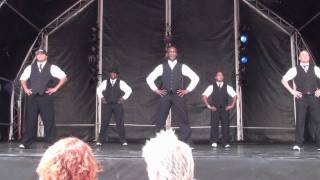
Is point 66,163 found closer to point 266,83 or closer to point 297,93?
point 297,93

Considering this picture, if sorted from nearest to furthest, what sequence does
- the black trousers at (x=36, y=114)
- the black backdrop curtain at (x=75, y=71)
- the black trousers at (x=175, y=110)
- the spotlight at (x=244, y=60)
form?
the black trousers at (x=36, y=114) < the black trousers at (x=175, y=110) < the spotlight at (x=244, y=60) < the black backdrop curtain at (x=75, y=71)

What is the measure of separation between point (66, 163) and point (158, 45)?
7607mm

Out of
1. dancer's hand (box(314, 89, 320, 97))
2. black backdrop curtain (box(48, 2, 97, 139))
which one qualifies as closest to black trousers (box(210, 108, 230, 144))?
dancer's hand (box(314, 89, 320, 97))

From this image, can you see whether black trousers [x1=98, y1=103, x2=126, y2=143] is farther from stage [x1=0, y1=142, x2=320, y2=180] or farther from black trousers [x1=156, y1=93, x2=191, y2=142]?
stage [x1=0, y1=142, x2=320, y2=180]

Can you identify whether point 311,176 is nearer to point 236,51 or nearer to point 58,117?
point 236,51

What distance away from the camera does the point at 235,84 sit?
9.20 meters

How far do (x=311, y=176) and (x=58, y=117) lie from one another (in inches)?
227

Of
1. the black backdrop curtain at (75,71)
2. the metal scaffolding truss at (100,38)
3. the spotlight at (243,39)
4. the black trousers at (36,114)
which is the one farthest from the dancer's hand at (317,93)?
the black backdrop curtain at (75,71)

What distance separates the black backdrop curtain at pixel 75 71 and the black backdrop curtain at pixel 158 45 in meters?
0.36

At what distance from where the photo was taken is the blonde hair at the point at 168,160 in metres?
1.73

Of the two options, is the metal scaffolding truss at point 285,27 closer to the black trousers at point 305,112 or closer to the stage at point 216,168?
the black trousers at point 305,112

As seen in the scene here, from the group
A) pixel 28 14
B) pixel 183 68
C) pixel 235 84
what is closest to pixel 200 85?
pixel 235 84

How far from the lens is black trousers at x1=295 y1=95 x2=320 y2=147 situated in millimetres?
6195

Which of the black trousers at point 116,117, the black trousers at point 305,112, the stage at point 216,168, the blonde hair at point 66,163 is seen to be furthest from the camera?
the black trousers at point 116,117
